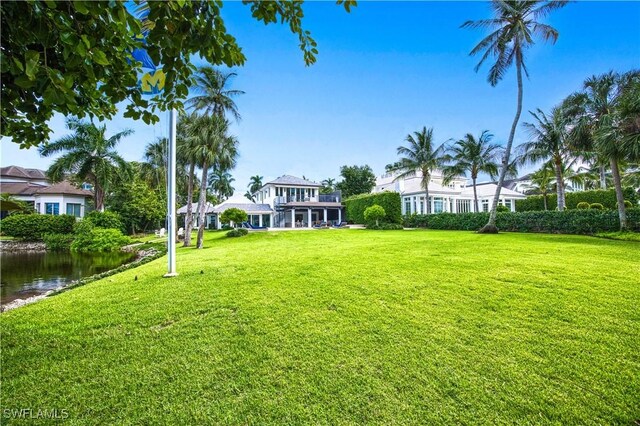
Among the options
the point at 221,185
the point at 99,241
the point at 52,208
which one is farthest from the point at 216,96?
the point at 221,185

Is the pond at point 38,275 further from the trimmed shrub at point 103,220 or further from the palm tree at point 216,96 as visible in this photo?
the palm tree at point 216,96

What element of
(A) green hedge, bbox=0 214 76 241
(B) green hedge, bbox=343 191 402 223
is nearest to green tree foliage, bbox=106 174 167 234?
(A) green hedge, bbox=0 214 76 241

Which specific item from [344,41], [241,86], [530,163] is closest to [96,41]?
[344,41]

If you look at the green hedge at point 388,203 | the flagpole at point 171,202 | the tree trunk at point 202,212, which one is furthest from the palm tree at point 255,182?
the flagpole at point 171,202

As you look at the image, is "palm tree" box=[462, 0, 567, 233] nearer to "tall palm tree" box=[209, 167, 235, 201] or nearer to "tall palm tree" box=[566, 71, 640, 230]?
"tall palm tree" box=[566, 71, 640, 230]

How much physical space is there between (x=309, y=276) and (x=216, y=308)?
2501 mm

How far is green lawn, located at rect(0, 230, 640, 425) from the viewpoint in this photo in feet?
7.72

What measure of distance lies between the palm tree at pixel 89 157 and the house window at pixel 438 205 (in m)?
33.6

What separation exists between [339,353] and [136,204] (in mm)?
35748

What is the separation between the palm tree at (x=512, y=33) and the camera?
16188 millimetres

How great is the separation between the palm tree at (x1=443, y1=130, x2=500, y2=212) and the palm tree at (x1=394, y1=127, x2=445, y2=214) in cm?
168

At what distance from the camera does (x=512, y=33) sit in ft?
54.1

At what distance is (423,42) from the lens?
37.0 ft

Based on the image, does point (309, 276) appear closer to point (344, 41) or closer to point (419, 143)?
point (344, 41)
